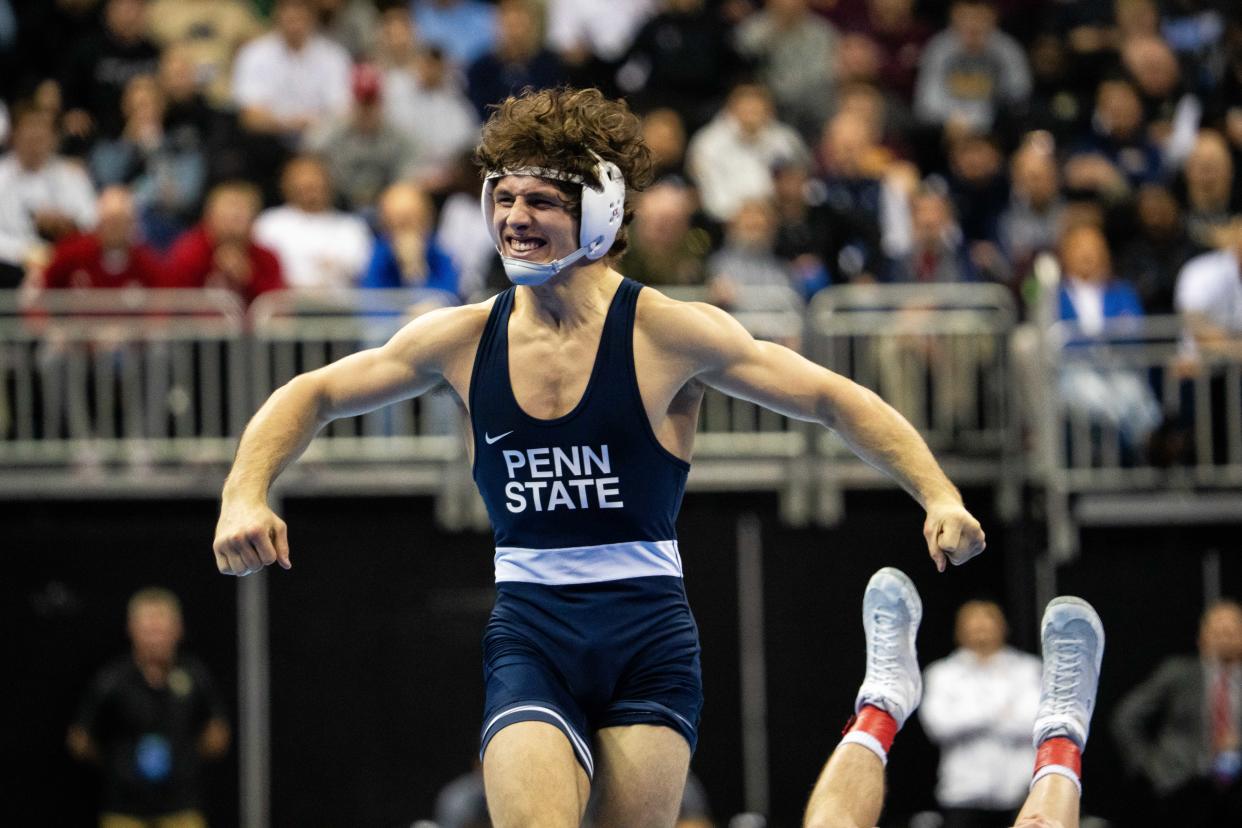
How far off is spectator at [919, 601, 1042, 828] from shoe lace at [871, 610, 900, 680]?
5656 mm

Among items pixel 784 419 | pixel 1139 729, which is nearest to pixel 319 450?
pixel 784 419

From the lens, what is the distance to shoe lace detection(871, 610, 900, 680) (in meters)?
8.01

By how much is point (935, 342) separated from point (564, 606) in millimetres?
8085

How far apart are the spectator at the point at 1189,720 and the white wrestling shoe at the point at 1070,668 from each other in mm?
6098

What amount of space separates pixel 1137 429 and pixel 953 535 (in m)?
8.40

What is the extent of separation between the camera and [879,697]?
26.1 ft

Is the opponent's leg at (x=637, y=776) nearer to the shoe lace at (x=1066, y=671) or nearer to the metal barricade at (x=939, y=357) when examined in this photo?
the shoe lace at (x=1066, y=671)

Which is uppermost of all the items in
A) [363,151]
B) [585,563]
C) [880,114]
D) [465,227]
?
[880,114]

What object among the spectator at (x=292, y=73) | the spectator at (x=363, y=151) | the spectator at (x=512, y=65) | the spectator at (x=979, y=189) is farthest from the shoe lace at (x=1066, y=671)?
the spectator at (x=292, y=73)

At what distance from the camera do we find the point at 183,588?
50.1ft

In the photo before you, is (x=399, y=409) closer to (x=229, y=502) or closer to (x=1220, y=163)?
(x=1220, y=163)

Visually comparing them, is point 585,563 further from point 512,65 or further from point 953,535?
point 512,65

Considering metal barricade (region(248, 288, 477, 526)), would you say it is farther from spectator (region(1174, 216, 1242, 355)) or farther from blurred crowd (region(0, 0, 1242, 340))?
spectator (region(1174, 216, 1242, 355))

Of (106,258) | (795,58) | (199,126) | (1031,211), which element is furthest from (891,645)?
(795,58)
